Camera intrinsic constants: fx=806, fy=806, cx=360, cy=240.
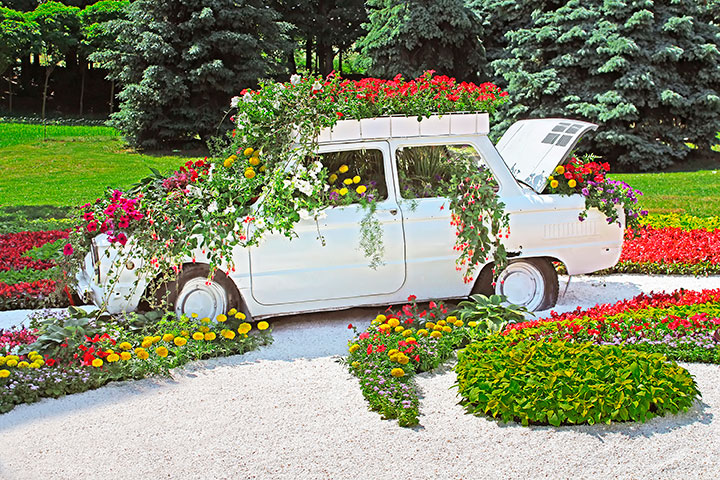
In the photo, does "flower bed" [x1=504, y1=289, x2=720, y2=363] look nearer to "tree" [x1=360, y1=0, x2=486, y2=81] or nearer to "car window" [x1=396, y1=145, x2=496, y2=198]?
"car window" [x1=396, y1=145, x2=496, y2=198]

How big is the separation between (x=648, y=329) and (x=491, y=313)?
3.87 feet

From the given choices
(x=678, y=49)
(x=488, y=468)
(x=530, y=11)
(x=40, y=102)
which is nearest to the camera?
(x=488, y=468)

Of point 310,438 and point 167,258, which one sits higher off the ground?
point 167,258

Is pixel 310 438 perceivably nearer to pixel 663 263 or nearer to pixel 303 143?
pixel 303 143

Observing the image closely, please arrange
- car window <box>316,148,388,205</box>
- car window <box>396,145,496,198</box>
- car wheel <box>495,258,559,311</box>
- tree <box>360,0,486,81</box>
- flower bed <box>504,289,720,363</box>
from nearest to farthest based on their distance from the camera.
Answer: flower bed <box>504,289,720,363</box> → car window <box>316,148,388,205</box> → car window <box>396,145,496,198</box> → car wheel <box>495,258,559,311</box> → tree <box>360,0,486,81</box>

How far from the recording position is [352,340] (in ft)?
21.4

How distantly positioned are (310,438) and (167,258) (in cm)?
236

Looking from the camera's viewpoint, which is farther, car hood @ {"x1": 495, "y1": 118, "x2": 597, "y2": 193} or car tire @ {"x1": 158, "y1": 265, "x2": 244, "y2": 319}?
car hood @ {"x1": 495, "y1": 118, "x2": 597, "y2": 193}

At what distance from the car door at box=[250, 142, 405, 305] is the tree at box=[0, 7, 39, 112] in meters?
29.2

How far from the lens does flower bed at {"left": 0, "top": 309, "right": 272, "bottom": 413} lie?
17.4 feet

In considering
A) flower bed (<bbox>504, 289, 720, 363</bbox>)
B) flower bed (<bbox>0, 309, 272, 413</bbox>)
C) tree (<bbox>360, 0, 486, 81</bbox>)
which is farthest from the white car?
tree (<bbox>360, 0, 486, 81</bbox>)

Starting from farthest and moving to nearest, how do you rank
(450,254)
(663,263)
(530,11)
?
1. (530,11)
2. (663,263)
3. (450,254)

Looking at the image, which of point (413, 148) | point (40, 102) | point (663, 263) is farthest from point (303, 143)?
point (40, 102)

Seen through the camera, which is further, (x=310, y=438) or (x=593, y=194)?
(x=593, y=194)
